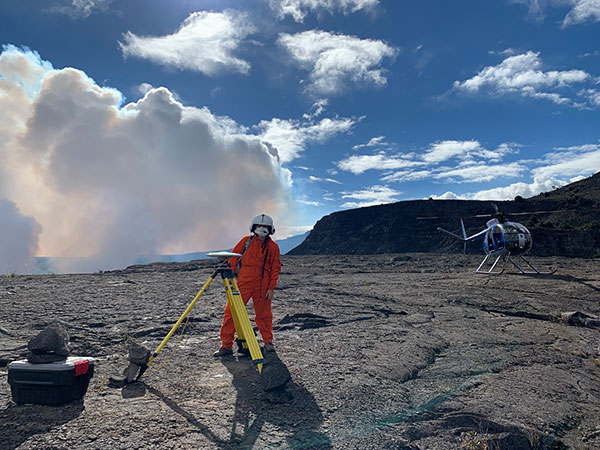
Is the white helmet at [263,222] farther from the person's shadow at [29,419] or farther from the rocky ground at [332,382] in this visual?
the person's shadow at [29,419]

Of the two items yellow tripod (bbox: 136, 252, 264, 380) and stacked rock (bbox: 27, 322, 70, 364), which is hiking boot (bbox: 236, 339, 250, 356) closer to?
yellow tripod (bbox: 136, 252, 264, 380)

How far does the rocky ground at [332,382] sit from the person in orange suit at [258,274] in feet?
1.26

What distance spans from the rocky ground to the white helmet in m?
1.75

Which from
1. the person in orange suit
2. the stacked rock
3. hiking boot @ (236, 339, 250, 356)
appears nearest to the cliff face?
the person in orange suit

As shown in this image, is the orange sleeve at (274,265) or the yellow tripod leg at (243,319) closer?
the yellow tripod leg at (243,319)

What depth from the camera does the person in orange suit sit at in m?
4.70

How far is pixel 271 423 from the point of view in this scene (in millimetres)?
2908

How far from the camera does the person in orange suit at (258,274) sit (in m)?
4.70

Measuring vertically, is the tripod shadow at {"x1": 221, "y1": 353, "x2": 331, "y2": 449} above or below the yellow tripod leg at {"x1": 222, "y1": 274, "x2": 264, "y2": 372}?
below

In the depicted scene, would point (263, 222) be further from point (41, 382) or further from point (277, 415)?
point (41, 382)

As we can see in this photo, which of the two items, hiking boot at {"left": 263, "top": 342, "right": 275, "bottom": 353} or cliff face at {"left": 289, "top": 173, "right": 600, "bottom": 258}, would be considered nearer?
hiking boot at {"left": 263, "top": 342, "right": 275, "bottom": 353}

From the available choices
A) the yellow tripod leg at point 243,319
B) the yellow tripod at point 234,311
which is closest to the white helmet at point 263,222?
the yellow tripod at point 234,311

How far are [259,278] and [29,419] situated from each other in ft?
9.03

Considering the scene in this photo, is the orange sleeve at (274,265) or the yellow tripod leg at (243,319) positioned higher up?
the orange sleeve at (274,265)
